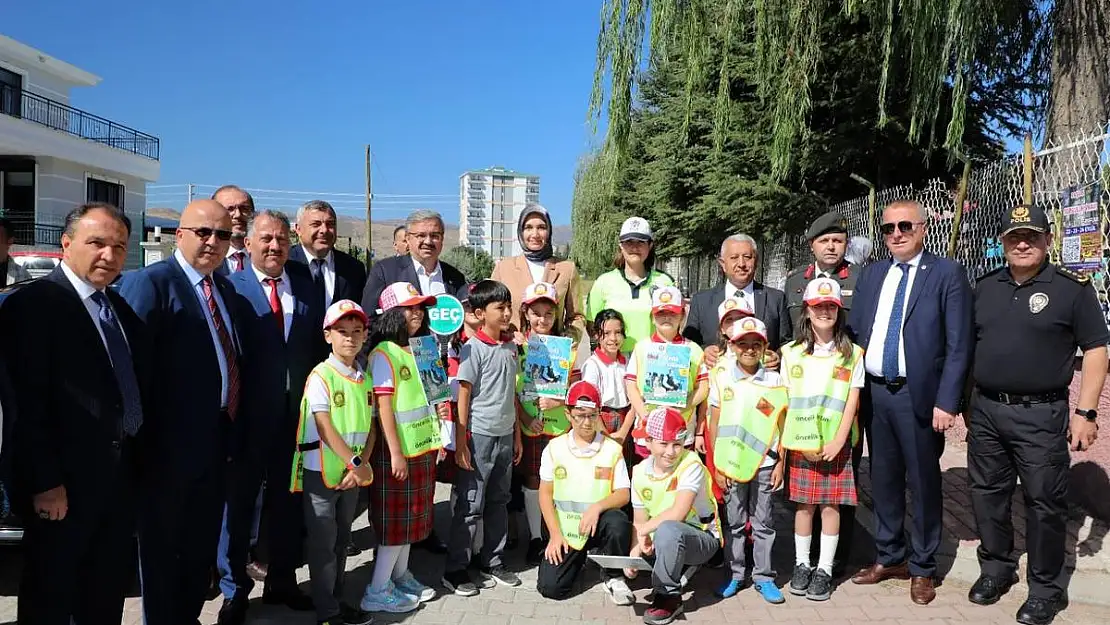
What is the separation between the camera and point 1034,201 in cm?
598

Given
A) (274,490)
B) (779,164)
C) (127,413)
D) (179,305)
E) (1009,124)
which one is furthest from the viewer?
(1009,124)

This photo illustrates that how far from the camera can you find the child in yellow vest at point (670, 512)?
13.2 feet

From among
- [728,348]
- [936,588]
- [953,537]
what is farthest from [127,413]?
[953,537]

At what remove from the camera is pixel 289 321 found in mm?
4188

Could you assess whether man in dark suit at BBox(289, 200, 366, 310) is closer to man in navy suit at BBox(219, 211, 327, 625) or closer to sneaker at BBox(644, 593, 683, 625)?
man in navy suit at BBox(219, 211, 327, 625)

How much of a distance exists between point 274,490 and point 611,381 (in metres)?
2.13

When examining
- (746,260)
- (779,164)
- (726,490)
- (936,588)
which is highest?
(779,164)

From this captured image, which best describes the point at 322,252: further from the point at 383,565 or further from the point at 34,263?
the point at 34,263

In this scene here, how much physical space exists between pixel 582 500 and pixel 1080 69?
6479 millimetres

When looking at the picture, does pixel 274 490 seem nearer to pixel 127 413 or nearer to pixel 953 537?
pixel 127 413

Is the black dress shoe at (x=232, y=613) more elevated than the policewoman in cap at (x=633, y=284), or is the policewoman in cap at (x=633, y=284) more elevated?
the policewoman in cap at (x=633, y=284)

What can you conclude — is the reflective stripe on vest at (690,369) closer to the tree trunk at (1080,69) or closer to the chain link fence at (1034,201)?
the chain link fence at (1034,201)

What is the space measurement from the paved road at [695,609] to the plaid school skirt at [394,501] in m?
0.45

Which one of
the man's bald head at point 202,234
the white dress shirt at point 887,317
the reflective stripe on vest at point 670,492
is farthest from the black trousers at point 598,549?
the man's bald head at point 202,234
